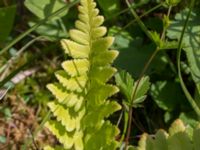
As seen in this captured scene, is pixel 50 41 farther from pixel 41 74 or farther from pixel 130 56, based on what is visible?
pixel 130 56

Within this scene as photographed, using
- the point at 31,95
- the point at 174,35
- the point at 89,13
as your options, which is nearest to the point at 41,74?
the point at 31,95

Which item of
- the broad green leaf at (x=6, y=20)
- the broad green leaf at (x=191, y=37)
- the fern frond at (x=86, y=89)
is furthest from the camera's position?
the broad green leaf at (x=6, y=20)

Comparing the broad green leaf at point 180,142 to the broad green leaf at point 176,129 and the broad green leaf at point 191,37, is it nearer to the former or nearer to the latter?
the broad green leaf at point 176,129

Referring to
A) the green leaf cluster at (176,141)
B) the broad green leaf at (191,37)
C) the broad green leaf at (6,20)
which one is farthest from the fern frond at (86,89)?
the broad green leaf at (6,20)

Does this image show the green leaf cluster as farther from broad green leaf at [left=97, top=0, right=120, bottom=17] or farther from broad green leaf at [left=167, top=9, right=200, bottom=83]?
broad green leaf at [left=97, top=0, right=120, bottom=17]

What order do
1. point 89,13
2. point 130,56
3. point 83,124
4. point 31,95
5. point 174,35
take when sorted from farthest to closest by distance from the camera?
point 31,95 < point 130,56 < point 174,35 < point 83,124 < point 89,13

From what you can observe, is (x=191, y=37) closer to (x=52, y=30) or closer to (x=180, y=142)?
(x=52, y=30)
